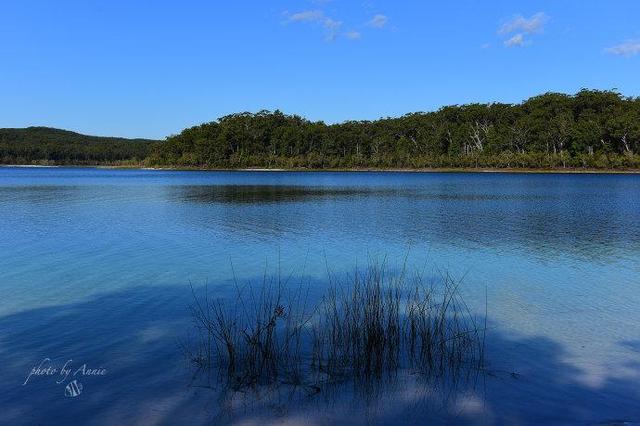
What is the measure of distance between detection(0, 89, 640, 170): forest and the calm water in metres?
100

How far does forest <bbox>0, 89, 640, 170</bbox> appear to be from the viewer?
395ft

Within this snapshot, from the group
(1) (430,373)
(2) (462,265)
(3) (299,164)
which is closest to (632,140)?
(3) (299,164)

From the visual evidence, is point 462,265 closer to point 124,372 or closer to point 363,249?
point 363,249

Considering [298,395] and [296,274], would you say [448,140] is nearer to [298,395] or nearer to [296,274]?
[296,274]

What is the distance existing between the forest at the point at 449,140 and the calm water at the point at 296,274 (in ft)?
328

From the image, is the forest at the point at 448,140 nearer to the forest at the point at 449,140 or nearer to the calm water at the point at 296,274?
the forest at the point at 449,140

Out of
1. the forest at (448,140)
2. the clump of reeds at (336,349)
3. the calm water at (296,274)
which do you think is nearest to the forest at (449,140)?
the forest at (448,140)

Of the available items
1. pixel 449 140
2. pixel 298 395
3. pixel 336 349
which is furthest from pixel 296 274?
pixel 449 140

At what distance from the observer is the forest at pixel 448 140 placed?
12050 cm

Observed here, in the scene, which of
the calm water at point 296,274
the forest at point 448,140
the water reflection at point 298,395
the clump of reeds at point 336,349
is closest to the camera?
the water reflection at point 298,395

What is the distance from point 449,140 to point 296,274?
146 m

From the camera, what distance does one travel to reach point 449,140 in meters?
155

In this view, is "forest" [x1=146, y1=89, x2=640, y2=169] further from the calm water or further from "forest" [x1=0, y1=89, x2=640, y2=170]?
the calm water

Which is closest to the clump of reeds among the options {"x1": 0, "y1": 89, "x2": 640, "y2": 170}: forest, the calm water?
the calm water
